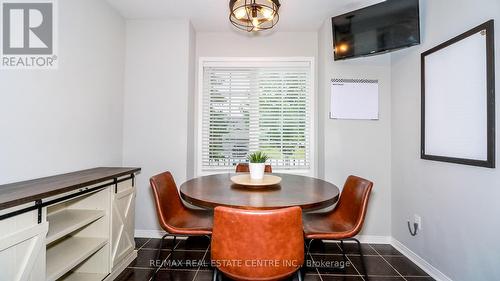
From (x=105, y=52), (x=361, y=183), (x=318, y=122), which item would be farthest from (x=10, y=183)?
(x=318, y=122)

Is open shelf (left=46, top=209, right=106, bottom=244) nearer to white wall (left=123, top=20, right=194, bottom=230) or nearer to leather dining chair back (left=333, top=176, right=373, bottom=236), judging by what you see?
white wall (left=123, top=20, right=194, bottom=230)

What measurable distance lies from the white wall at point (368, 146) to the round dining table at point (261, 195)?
0.90 metres

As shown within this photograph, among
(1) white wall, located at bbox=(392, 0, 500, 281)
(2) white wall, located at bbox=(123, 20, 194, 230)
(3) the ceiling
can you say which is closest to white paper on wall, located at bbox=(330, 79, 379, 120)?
(1) white wall, located at bbox=(392, 0, 500, 281)

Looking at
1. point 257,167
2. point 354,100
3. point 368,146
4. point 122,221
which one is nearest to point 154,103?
point 122,221

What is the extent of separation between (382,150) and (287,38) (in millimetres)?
1864

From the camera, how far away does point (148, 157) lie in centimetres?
272

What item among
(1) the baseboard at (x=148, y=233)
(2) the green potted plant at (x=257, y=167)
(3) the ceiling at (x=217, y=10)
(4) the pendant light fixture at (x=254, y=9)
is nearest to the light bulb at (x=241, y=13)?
(4) the pendant light fixture at (x=254, y=9)

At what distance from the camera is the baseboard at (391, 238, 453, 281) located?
1890mm

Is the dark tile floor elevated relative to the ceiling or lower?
lower

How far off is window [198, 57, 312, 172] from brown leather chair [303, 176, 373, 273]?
1105mm

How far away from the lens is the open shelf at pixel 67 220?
1.43 meters

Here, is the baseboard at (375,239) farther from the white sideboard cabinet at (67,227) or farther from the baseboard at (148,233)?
the white sideboard cabinet at (67,227)

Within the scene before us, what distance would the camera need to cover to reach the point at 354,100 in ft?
8.62

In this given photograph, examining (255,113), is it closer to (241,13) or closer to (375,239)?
(241,13)
